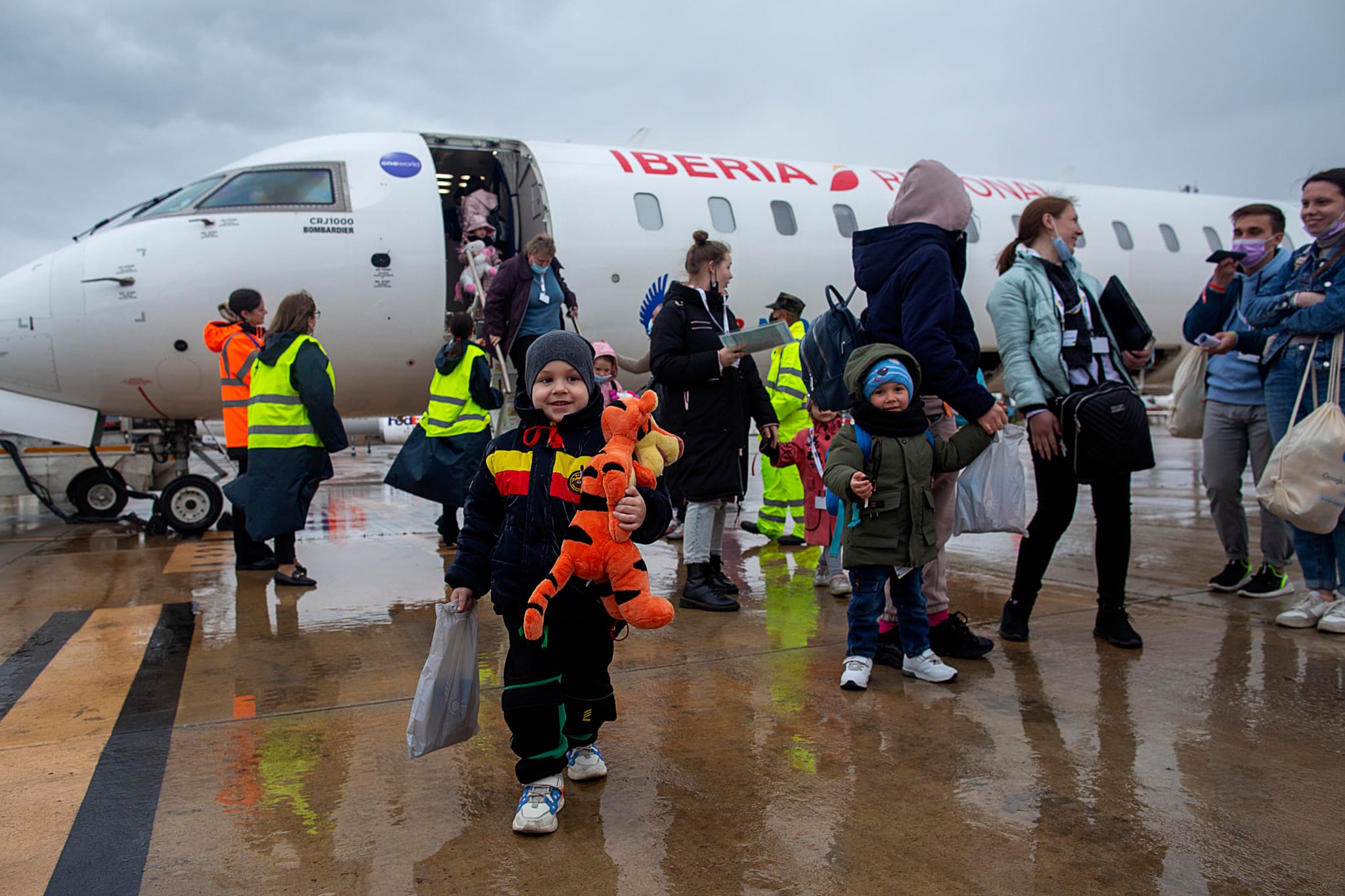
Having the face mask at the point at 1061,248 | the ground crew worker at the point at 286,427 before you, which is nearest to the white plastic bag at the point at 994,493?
the face mask at the point at 1061,248

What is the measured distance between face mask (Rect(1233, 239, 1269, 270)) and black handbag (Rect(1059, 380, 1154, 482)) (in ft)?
5.19

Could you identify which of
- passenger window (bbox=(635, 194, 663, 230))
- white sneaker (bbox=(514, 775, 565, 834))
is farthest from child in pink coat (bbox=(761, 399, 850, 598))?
passenger window (bbox=(635, 194, 663, 230))

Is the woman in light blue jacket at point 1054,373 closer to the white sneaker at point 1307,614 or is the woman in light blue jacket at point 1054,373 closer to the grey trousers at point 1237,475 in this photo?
the white sneaker at point 1307,614

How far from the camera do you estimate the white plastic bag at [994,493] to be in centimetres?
381

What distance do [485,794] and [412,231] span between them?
Result: 21.1 feet

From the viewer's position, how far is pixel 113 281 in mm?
7258

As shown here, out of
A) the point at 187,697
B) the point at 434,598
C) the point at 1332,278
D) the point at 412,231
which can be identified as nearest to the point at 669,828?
the point at 187,697

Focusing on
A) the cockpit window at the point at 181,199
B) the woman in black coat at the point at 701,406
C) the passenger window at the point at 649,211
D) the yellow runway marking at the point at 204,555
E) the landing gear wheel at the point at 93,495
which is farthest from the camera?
the passenger window at the point at 649,211

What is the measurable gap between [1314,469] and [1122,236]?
8.62 m

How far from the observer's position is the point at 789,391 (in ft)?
21.9

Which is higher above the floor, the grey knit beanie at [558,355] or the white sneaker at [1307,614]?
the grey knit beanie at [558,355]

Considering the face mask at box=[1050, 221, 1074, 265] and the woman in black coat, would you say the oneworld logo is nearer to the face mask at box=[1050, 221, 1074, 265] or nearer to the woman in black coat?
the woman in black coat

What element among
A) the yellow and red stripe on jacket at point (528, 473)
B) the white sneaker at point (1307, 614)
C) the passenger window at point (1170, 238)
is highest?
the passenger window at point (1170, 238)

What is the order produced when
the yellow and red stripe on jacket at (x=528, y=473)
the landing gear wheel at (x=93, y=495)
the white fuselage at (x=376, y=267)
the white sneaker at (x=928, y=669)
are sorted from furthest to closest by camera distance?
1. the landing gear wheel at (x=93, y=495)
2. the white fuselage at (x=376, y=267)
3. the white sneaker at (x=928, y=669)
4. the yellow and red stripe on jacket at (x=528, y=473)
